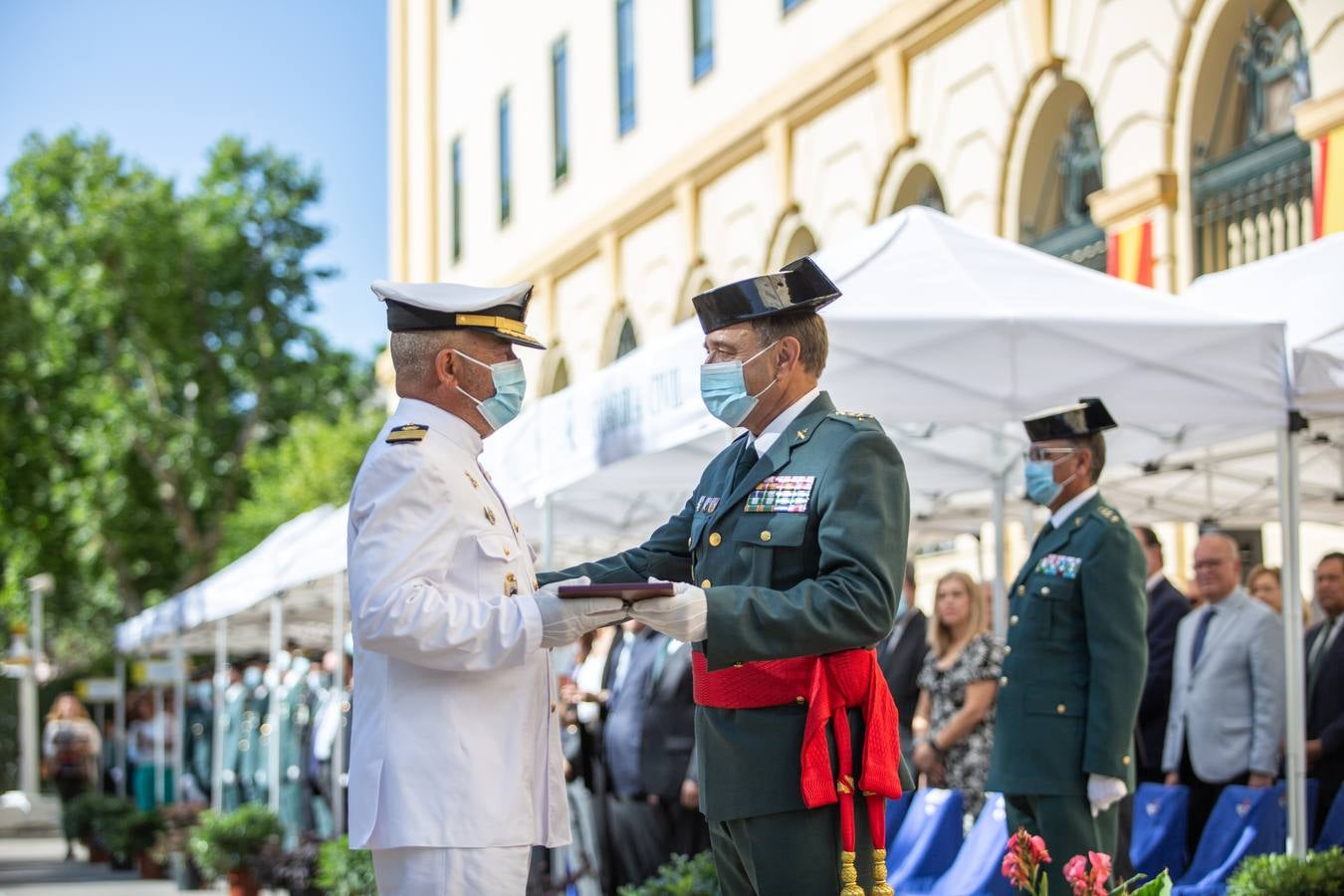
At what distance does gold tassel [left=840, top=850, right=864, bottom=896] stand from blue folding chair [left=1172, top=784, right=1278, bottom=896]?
4508 mm

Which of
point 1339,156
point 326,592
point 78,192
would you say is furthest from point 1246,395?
point 78,192

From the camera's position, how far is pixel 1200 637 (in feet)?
31.3

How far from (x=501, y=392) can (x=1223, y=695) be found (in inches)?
214

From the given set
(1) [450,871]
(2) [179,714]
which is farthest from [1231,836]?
(2) [179,714]

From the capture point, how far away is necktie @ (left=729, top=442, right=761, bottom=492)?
4742mm

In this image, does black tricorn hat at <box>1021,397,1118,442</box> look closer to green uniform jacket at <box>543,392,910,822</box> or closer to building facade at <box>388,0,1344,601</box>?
building facade at <box>388,0,1344,601</box>

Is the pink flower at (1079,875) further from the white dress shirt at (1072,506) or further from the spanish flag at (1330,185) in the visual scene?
the spanish flag at (1330,185)

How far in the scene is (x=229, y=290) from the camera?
5256cm

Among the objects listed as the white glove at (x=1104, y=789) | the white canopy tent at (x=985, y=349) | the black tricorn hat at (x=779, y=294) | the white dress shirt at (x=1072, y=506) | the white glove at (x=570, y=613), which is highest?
the white canopy tent at (x=985, y=349)

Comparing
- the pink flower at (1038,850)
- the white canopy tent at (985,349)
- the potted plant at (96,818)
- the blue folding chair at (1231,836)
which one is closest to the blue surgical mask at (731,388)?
the pink flower at (1038,850)

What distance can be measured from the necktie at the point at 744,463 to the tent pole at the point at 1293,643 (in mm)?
4109

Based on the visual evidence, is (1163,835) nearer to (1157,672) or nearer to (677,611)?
(1157,672)

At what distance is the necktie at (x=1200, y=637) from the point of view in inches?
375

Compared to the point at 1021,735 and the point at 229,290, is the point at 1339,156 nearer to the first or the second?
the point at 1021,735
